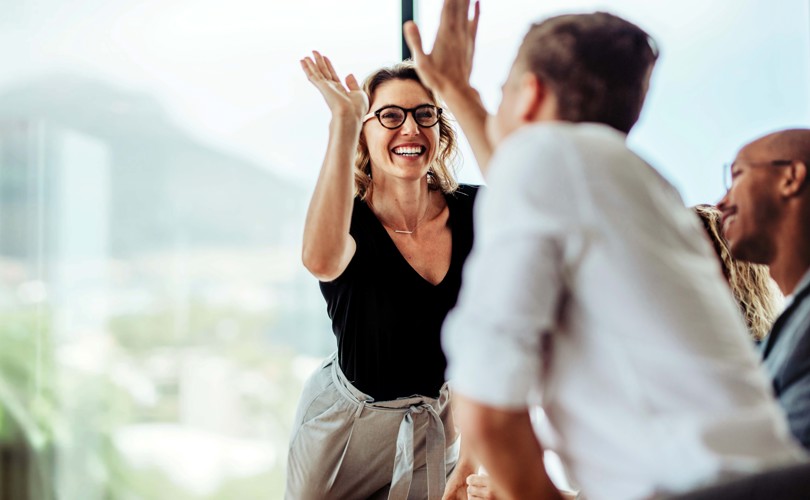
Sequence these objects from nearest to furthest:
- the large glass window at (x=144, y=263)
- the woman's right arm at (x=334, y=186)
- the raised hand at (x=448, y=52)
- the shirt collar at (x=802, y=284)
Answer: the shirt collar at (x=802, y=284)
the raised hand at (x=448, y=52)
the woman's right arm at (x=334, y=186)
the large glass window at (x=144, y=263)

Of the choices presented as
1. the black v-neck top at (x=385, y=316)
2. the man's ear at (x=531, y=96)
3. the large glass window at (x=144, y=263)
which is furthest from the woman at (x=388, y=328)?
the large glass window at (x=144, y=263)

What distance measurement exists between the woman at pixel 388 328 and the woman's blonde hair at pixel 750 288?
617 millimetres

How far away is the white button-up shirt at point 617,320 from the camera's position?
792 mm

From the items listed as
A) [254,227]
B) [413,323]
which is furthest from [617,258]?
[254,227]

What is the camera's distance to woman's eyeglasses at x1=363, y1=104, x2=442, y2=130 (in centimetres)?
207

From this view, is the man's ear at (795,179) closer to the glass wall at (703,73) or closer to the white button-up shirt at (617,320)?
→ the white button-up shirt at (617,320)

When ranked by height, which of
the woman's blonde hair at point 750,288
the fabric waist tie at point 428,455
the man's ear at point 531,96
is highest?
the man's ear at point 531,96

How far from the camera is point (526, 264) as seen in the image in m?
0.79

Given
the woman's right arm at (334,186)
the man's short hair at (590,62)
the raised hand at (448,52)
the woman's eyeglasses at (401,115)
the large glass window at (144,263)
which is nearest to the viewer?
the man's short hair at (590,62)

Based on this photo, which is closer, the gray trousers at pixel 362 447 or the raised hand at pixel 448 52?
the raised hand at pixel 448 52

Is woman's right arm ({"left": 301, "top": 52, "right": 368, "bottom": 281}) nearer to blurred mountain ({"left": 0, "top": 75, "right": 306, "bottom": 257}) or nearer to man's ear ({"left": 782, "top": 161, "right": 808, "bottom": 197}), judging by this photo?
man's ear ({"left": 782, "top": 161, "right": 808, "bottom": 197})

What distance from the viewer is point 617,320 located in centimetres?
81

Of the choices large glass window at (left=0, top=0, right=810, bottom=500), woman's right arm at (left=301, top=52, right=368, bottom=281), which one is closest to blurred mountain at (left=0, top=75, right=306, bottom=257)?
large glass window at (left=0, top=0, right=810, bottom=500)

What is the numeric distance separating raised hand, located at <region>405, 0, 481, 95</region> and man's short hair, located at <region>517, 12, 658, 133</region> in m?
0.25
